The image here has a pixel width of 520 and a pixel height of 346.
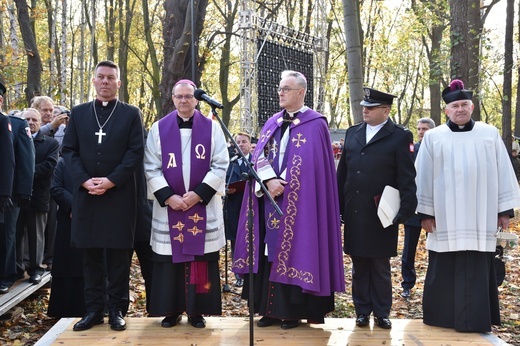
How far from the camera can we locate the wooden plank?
636 cm

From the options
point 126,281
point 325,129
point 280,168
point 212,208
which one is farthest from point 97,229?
point 325,129

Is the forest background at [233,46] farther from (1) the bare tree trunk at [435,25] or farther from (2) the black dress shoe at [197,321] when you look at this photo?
(2) the black dress shoe at [197,321]

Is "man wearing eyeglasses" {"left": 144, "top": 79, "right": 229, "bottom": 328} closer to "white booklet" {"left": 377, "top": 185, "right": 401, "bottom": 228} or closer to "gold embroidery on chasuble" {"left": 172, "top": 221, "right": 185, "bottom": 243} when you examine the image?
"gold embroidery on chasuble" {"left": 172, "top": 221, "right": 185, "bottom": 243}

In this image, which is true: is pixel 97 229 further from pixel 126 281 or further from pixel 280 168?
pixel 280 168

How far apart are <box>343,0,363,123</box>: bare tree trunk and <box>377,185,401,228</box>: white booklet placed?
4.58 metres

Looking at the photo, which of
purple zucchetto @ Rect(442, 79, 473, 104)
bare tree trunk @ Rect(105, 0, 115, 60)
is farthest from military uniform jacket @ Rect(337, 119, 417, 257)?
bare tree trunk @ Rect(105, 0, 115, 60)

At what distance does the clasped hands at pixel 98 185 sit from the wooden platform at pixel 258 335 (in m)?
1.23

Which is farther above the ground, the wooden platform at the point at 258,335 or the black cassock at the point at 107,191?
the black cassock at the point at 107,191

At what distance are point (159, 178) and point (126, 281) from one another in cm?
98

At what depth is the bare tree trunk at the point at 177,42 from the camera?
10.4 meters

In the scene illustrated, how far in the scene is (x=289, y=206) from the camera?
5.54 m

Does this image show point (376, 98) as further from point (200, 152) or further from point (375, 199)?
point (200, 152)

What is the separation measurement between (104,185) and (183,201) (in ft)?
2.25

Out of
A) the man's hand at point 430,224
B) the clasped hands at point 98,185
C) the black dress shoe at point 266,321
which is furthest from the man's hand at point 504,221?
the clasped hands at point 98,185
